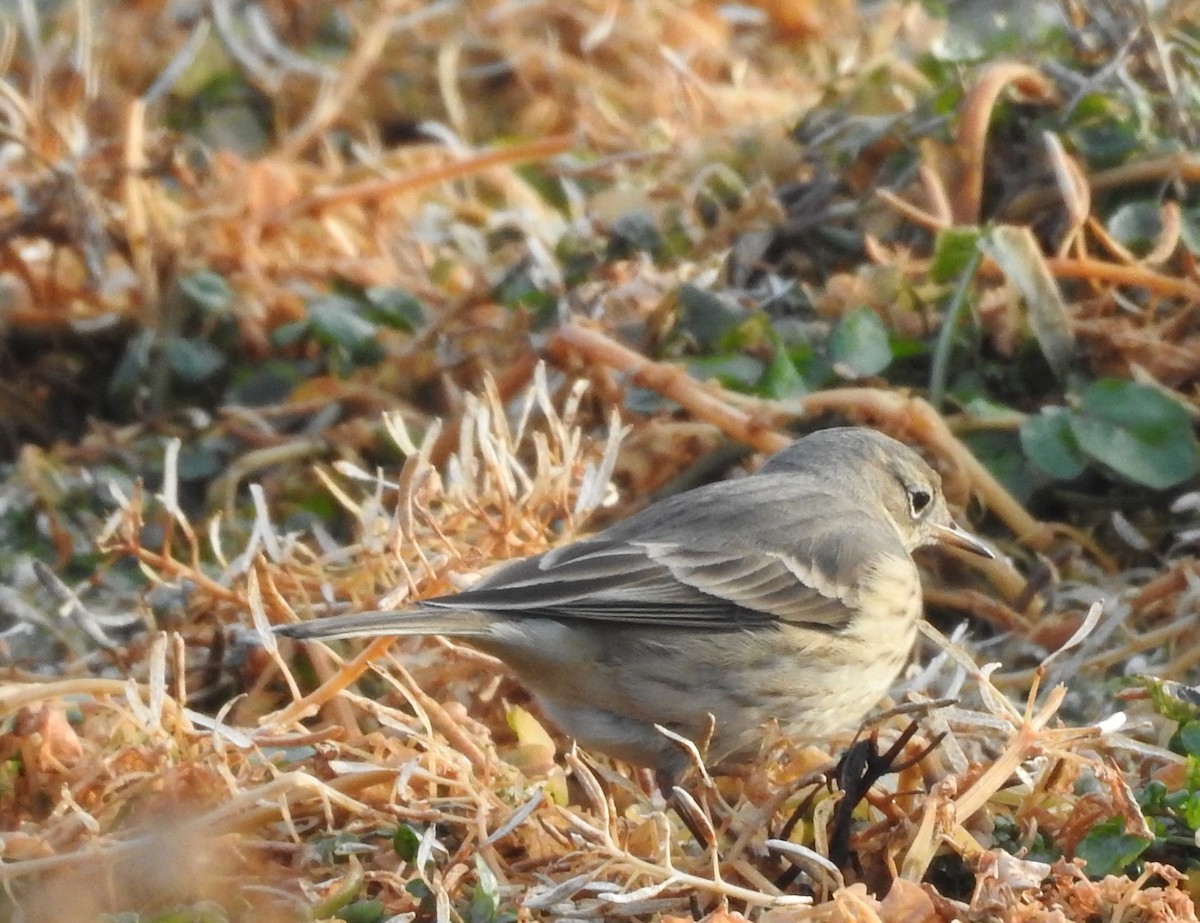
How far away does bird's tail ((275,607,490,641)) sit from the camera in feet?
13.1

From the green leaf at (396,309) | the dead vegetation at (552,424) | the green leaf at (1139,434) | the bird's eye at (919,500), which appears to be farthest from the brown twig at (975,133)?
the green leaf at (396,309)

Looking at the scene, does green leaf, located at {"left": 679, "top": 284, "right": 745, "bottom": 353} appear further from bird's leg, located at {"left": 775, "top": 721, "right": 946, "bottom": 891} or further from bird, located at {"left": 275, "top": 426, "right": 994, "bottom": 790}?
bird's leg, located at {"left": 775, "top": 721, "right": 946, "bottom": 891}

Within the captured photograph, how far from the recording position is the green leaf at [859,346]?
→ 5691mm

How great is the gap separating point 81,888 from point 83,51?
4.47 meters

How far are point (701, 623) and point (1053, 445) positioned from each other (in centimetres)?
144

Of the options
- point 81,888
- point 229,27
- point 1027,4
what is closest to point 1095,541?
point 1027,4

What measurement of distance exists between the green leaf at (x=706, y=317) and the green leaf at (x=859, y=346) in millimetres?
342

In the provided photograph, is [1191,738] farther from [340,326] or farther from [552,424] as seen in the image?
[340,326]

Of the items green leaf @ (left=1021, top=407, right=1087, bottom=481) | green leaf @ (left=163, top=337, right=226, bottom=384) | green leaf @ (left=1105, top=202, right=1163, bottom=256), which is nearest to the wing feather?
green leaf @ (left=1021, top=407, right=1087, bottom=481)

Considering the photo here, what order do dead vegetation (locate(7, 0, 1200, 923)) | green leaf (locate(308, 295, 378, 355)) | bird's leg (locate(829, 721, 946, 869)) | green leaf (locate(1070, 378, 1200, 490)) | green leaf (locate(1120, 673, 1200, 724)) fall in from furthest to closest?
green leaf (locate(308, 295, 378, 355))
green leaf (locate(1070, 378, 1200, 490))
green leaf (locate(1120, 673, 1200, 724))
dead vegetation (locate(7, 0, 1200, 923))
bird's leg (locate(829, 721, 946, 869))

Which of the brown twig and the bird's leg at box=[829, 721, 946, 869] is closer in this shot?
the bird's leg at box=[829, 721, 946, 869]

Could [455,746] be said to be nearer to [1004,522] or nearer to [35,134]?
[1004,522]

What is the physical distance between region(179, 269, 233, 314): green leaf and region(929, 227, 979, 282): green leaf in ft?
8.27

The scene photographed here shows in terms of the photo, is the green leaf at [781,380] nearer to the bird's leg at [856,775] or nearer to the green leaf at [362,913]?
the bird's leg at [856,775]
